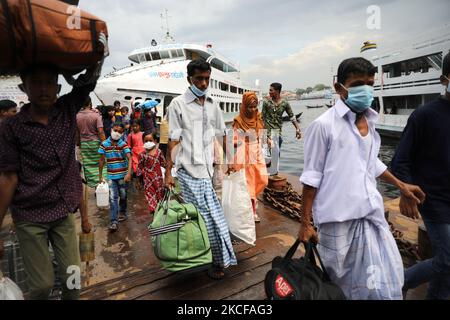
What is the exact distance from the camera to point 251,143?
3787 mm

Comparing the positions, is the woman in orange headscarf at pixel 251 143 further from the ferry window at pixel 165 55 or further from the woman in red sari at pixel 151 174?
the ferry window at pixel 165 55

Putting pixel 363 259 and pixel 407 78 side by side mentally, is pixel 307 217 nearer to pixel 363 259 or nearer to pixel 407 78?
pixel 363 259

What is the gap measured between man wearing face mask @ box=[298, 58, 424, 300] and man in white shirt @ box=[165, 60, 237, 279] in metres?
1.03

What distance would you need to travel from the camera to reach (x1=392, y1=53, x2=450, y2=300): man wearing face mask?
1896 millimetres

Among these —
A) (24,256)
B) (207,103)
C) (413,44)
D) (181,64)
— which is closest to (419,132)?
(207,103)

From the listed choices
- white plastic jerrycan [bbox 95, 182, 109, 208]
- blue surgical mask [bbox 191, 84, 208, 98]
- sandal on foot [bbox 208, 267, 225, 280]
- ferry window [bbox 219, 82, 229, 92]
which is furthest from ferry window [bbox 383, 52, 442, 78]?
sandal on foot [bbox 208, 267, 225, 280]

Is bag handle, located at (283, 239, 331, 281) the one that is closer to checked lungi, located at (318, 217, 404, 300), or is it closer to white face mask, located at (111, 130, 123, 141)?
checked lungi, located at (318, 217, 404, 300)

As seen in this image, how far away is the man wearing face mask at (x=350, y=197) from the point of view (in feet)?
5.56

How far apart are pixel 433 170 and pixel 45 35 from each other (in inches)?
99.6

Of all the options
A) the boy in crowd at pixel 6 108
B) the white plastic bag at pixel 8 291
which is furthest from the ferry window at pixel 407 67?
the white plastic bag at pixel 8 291

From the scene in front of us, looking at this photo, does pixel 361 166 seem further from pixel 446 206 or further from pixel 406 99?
pixel 406 99

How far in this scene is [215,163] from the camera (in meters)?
3.00

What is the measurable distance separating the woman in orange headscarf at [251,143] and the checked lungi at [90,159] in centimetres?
311

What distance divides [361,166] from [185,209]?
142cm
